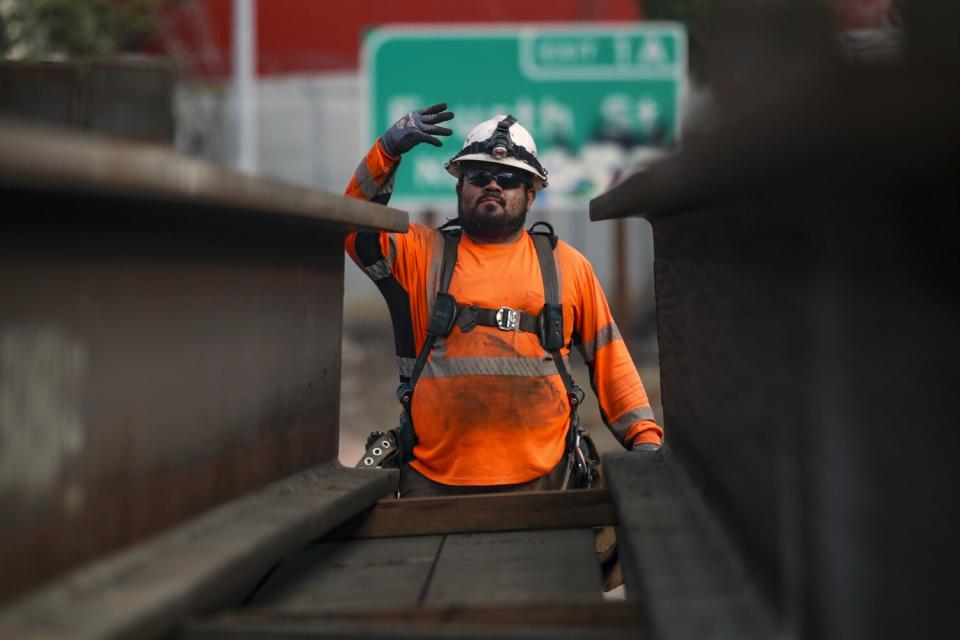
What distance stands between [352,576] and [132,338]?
1.09m

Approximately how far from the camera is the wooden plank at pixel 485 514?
3.82 meters

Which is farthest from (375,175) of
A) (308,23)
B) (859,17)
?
(308,23)

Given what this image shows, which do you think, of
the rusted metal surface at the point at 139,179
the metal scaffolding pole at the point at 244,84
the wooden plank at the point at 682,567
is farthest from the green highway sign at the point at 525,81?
the rusted metal surface at the point at 139,179

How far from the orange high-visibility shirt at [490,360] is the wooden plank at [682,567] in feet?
5.43

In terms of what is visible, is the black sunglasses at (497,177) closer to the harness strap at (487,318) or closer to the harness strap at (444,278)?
the harness strap at (444,278)

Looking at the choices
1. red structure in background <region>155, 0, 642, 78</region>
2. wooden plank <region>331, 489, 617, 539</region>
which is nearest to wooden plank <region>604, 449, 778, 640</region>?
wooden plank <region>331, 489, 617, 539</region>

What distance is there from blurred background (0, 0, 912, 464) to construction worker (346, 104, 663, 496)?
1324 mm

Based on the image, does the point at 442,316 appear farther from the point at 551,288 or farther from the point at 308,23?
the point at 308,23

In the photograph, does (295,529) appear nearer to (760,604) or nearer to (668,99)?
(760,604)

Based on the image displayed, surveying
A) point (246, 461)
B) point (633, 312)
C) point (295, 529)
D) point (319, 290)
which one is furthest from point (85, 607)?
point (633, 312)

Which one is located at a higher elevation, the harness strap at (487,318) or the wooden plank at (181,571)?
the harness strap at (487,318)

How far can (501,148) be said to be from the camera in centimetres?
566

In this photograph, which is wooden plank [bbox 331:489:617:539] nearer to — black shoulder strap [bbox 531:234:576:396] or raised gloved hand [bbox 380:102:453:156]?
black shoulder strap [bbox 531:234:576:396]

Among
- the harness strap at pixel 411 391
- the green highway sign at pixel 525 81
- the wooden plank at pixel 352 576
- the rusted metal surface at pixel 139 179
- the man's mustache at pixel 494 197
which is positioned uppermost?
the green highway sign at pixel 525 81
